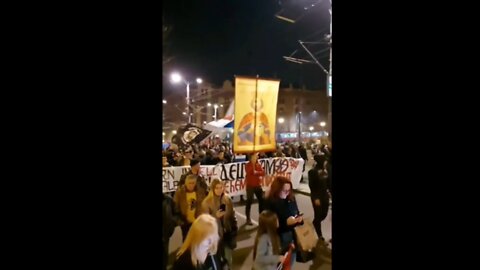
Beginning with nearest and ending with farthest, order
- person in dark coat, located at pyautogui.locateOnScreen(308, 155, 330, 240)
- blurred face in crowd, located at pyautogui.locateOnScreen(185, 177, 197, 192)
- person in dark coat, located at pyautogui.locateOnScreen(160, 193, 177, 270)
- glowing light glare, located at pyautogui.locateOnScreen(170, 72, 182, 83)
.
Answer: glowing light glare, located at pyautogui.locateOnScreen(170, 72, 182, 83) → person in dark coat, located at pyautogui.locateOnScreen(160, 193, 177, 270) → blurred face in crowd, located at pyautogui.locateOnScreen(185, 177, 197, 192) → person in dark coat, located at pyautogui.locateOnScreen(308, 155, 330, 240)

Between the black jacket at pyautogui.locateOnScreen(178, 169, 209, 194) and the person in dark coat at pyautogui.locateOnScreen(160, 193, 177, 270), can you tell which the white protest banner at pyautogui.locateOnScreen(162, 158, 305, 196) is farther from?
the person in dark coat at pyautogui.locateOnScreen(160, 193, 177, 270)

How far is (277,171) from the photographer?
251cm

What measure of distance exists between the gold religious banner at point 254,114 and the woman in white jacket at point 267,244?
1.68ft

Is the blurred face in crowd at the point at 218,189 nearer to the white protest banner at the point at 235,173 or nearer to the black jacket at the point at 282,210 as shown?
the white protest banner at the point at 235,173

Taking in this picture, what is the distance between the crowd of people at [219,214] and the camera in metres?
2.11

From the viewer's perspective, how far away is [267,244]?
2320mm

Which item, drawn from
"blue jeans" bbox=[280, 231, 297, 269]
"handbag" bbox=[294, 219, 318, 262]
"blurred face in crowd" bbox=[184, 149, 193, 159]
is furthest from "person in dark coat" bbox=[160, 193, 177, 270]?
"handbag" bbox=[294, 219, 318, 262]

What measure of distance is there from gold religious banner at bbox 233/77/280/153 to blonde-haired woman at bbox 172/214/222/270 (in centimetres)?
57

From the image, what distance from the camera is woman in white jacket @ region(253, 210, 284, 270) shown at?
2.30 metres
